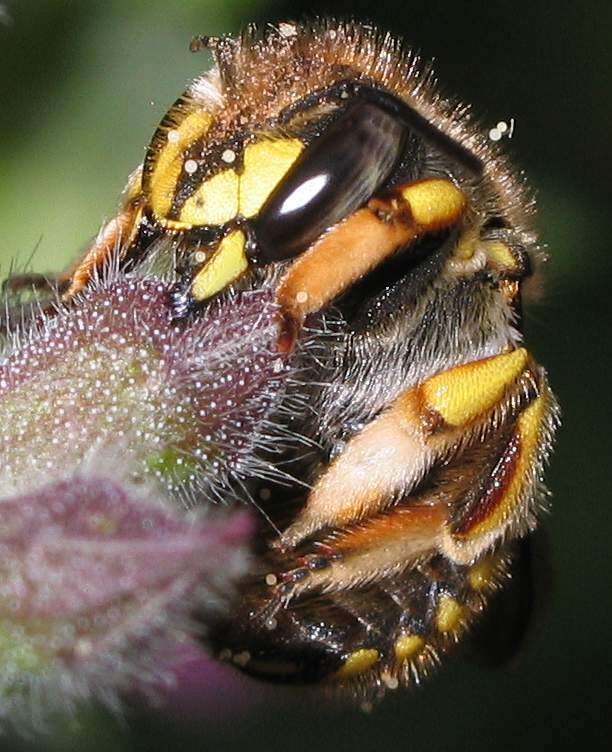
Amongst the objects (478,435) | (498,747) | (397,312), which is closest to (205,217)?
(397,312)

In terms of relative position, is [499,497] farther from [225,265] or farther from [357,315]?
[225,265]

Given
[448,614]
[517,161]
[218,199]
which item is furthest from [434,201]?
[517,161]

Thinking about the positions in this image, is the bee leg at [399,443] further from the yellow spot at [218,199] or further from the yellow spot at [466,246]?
the yellow spot at [218,199]

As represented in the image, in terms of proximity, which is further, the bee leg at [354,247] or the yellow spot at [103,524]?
the bee leg at [354,247]

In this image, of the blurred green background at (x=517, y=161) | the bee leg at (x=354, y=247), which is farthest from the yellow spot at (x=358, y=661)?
the blurred green background at (x=517, y=161)

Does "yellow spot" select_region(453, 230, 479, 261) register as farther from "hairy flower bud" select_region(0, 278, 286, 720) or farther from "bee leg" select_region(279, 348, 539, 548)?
"hairy flower bud" select_region(0, 278, 286, 720)
